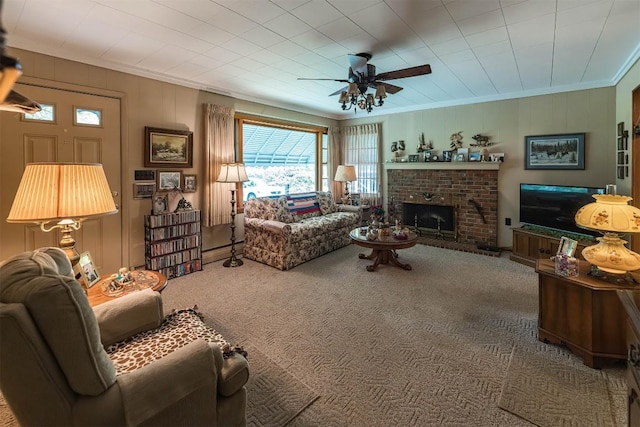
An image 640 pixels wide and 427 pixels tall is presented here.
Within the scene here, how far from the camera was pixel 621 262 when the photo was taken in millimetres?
2027

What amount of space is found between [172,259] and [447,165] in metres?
4.59

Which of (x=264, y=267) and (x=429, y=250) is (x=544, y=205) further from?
(x=264, y=267)

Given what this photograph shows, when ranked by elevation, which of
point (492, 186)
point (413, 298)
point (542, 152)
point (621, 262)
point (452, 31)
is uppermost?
point (452, 31)

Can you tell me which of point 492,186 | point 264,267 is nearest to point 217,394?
point 264,267

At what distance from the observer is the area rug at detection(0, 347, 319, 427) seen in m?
1.70

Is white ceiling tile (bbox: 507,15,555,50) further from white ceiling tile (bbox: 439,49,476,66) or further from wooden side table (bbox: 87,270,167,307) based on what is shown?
wooden side table (bbox: 87,270,167,307)

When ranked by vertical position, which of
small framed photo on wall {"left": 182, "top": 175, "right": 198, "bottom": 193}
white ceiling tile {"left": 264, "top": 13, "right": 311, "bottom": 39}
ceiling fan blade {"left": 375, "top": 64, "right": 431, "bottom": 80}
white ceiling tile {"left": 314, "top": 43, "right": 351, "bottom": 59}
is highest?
white ceiling tile {"left": 314, "top": 43, "right": 351, "bottom": 59}

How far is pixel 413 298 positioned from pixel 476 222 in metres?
2.72

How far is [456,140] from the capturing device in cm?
539

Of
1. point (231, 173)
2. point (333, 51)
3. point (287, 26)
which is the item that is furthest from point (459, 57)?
point (231, 173)

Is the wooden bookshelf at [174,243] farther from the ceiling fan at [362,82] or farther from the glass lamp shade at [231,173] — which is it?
the ceiling fan at [362,82]

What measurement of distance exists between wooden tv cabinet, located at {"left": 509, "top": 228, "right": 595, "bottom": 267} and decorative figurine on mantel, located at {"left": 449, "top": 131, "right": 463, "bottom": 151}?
173 centimetres

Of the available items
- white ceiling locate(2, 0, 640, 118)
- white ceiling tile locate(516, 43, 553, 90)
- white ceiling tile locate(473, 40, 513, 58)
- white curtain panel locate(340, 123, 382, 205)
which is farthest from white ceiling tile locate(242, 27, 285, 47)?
white curtain panel locate(340, 123, 382, 205)

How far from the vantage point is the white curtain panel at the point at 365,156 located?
21.0ft
